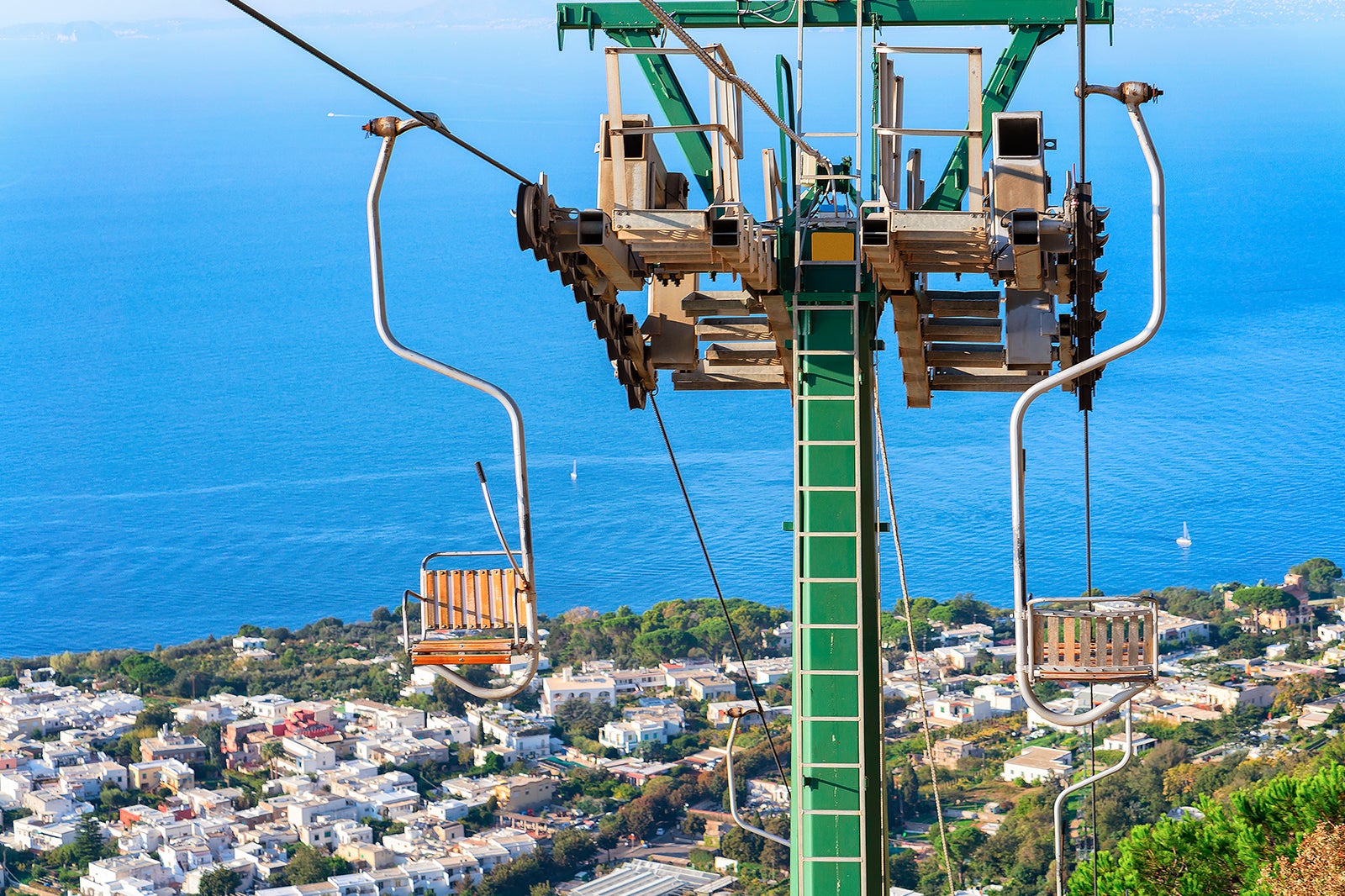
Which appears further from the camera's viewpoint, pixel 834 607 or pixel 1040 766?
pixel 1040 766

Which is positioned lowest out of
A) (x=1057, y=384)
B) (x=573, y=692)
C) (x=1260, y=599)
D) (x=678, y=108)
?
(x=573, y=692)

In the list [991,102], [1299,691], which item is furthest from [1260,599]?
[991,102]

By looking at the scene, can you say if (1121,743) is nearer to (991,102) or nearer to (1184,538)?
(1184,538)

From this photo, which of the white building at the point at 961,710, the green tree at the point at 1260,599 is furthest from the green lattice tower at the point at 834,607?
the green tree at the point at 1260,599

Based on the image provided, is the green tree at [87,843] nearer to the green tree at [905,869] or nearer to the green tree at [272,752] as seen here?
the green tree at [272,752]

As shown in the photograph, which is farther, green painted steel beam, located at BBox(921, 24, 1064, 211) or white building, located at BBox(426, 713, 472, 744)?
white building, located at BBox(426, 713, 472, 744)

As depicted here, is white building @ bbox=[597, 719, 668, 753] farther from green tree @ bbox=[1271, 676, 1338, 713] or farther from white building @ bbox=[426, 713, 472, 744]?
green tree @ bbox=[1271, 676, 1338, 713]

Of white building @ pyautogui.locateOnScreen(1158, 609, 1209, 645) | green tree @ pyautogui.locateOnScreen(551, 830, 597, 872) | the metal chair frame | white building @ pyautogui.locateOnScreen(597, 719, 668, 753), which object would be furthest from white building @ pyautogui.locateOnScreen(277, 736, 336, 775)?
the metal chair frame

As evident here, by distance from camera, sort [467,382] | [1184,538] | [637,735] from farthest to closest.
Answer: [1184,538] → [637,735] → [467,382]
